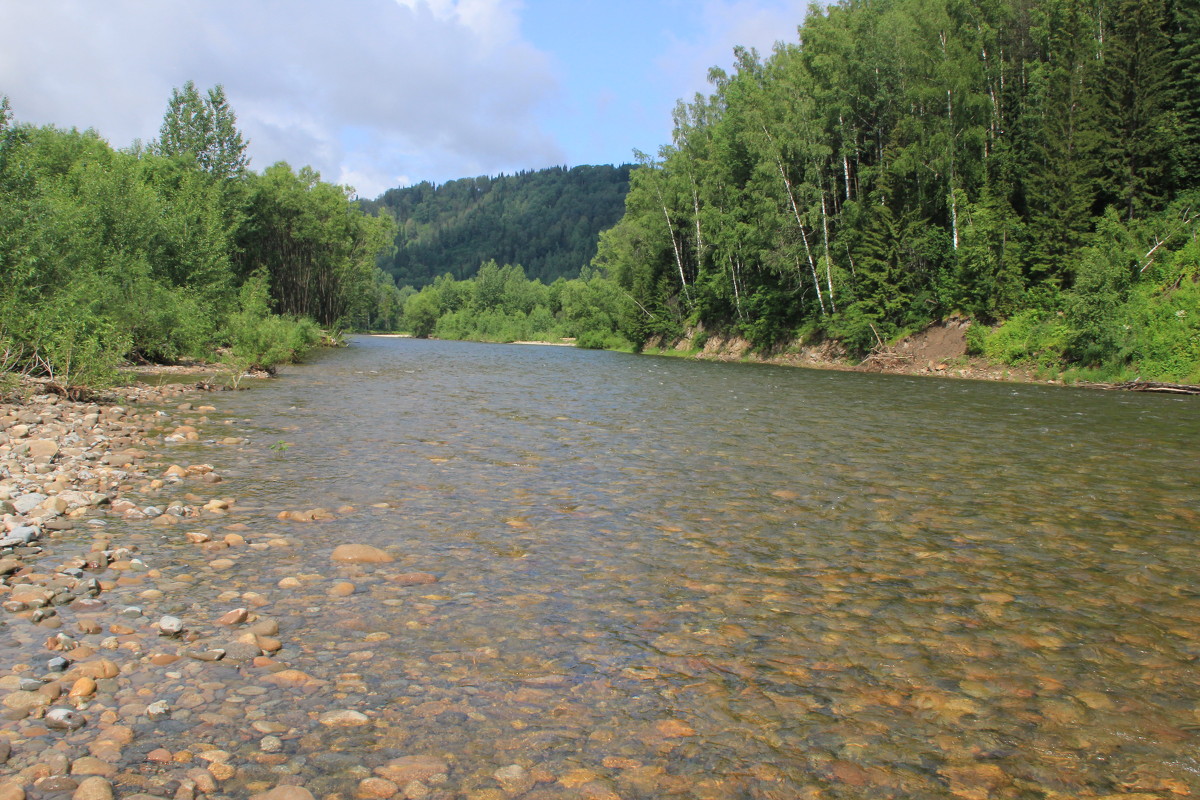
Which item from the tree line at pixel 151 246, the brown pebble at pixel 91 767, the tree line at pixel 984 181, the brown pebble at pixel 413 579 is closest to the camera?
the brown pebble at pixel 91 767

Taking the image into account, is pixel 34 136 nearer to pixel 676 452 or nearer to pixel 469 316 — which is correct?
pixel 676 452

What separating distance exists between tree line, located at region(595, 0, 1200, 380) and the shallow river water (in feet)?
75.2

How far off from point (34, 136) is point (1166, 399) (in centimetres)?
6052

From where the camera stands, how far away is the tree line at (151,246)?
18.9 metres

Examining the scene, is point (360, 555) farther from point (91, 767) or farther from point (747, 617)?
point (747, 617)

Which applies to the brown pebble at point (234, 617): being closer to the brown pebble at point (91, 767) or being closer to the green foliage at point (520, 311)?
the brown pebble at point (91, 767)

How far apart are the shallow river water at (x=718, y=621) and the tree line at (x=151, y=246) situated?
8569 millimetres

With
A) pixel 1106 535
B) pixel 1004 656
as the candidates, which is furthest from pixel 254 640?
pixel 1106 535

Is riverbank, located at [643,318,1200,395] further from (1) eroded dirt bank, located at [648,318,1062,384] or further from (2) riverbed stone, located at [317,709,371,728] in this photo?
(2) riverbed stone, located at [317,709,371,728]

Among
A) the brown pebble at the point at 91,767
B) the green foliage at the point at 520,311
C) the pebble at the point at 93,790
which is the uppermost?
the green foliage at the point at 520,311

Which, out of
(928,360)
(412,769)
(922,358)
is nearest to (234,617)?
(412,769)

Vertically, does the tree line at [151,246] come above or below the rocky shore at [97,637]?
above

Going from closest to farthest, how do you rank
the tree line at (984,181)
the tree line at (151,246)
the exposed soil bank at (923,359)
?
the tree line at (151,246) < the tree line at (984,181) < the exposed soil bank at (923,359)

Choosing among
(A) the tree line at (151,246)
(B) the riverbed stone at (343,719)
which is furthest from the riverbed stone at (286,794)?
(A) the tree line at (151,246)
